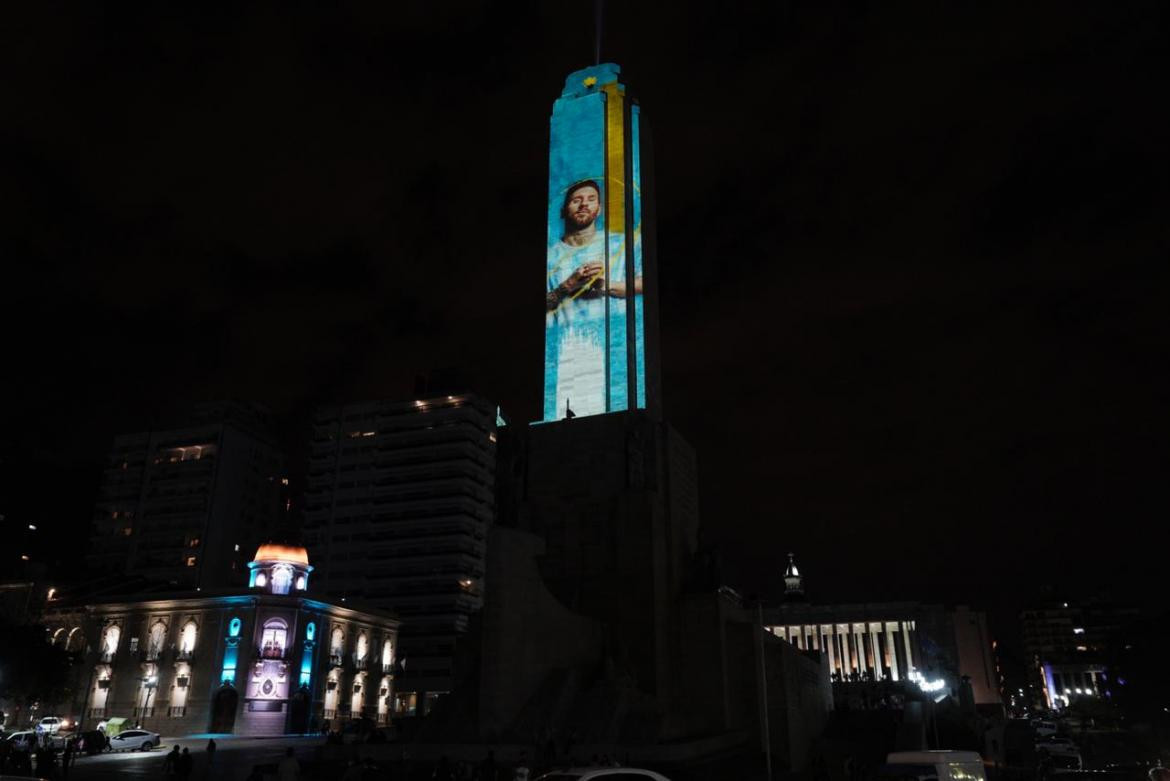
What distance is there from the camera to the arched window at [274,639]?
61500mm

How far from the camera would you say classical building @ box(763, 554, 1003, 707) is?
81.5m

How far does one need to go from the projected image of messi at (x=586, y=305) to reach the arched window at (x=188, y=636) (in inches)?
1407

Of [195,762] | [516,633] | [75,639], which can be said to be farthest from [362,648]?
[516,633]

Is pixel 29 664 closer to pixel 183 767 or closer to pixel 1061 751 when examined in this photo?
→ pixel 183 767

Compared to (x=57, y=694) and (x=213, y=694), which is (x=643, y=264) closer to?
(x=213, y=694)

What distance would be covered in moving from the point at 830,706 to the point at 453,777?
33.2 m

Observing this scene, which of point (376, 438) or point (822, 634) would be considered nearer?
point (822, 634)

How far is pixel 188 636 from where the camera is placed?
208 ft

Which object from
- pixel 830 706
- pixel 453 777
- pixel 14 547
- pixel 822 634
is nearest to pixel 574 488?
pixel 453 777

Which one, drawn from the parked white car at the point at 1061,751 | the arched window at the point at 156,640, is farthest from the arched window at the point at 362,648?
the parked white car at the point at 1061,751

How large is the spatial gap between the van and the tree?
50.5 m

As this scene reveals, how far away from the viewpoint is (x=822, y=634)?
8888 cm

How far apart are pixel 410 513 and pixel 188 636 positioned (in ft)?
110

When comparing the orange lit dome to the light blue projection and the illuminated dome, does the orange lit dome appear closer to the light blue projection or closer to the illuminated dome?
the illuminated dome
